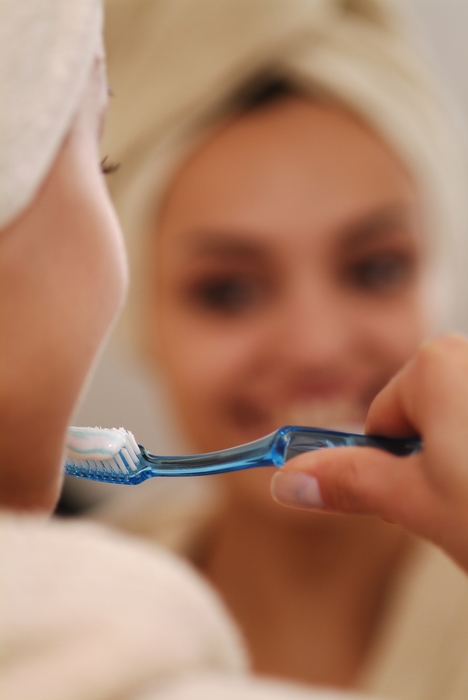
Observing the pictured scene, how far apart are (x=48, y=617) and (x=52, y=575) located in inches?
0.4

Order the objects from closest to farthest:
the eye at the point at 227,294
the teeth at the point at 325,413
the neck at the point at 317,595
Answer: the teeth at the point at 325,413
the eye at the point at 227,294
the neck at the point at 317,595

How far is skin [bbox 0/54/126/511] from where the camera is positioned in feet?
0.58

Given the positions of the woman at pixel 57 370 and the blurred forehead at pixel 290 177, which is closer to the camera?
the woman at pixel 57 370

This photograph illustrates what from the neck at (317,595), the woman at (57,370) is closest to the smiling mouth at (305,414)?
the woman at (57,370)

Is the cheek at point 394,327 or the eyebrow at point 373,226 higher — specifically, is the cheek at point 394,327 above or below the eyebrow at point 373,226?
below

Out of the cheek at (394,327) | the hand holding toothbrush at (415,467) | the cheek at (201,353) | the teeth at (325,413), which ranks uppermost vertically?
the cheek at (394,327)

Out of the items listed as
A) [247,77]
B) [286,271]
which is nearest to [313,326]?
[286,271]

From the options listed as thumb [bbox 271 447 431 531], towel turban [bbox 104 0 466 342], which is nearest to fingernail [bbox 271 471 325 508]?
thumb [bbox 271 447 431 531]

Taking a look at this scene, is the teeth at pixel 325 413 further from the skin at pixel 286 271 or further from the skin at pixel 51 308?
the skin at pixel 51 308

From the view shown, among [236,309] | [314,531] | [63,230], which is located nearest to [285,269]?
[236,309]

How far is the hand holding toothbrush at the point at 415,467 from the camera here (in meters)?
0.16

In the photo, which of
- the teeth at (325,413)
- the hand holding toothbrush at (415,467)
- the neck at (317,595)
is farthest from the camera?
the neck at (317,595)

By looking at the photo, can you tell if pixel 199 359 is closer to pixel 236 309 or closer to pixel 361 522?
pixel 236 309

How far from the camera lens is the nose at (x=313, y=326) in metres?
0.35
